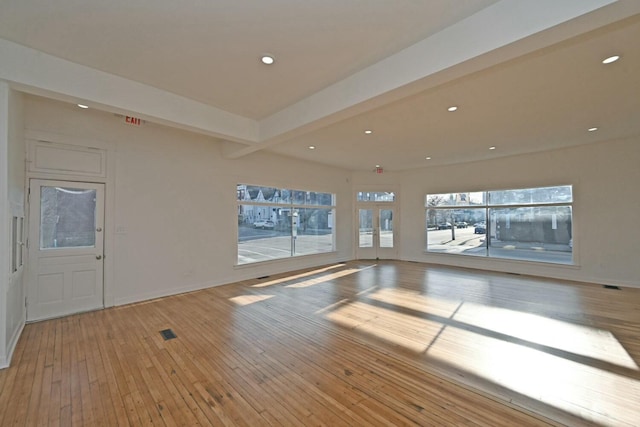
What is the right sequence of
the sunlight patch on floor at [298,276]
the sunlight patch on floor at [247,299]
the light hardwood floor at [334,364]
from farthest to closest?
1. the sunlight patch on floor at [298,276]
2. the sunlight patch on floor at [247,299]
3. the light hardwood floor at [334,364]

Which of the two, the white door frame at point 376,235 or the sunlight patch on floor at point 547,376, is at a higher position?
the white door frame at point 376,235

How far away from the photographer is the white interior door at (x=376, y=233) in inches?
359

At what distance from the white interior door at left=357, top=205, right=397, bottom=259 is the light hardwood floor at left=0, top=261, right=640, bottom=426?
442 cm

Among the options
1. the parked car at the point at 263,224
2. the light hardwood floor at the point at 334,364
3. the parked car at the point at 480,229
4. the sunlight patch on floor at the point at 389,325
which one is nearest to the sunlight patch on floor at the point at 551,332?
the light hardwood floor at the point at 334,364

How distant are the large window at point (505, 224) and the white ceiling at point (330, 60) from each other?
2.53m

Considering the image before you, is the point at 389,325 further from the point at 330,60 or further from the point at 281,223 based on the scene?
the point at 281,223

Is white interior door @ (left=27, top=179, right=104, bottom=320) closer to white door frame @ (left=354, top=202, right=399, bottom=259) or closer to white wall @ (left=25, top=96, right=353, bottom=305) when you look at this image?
white wall @ (left=25, top=96, right=353, bottom=305)

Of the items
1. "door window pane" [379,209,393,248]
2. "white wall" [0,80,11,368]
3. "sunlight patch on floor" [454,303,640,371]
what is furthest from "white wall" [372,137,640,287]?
"white wall" [0,80,11,368]

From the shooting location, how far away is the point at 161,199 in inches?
190

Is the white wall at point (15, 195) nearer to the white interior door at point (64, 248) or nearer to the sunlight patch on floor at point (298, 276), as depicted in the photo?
the white interior door at point (64, 248)

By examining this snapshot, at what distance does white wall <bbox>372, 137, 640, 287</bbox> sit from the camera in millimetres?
5523

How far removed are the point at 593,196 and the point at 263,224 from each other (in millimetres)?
7604

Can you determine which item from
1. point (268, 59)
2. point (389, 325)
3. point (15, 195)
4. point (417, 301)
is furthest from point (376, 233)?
point (15, 195)

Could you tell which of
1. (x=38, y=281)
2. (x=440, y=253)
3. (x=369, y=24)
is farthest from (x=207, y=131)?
(x=440, y=253)
